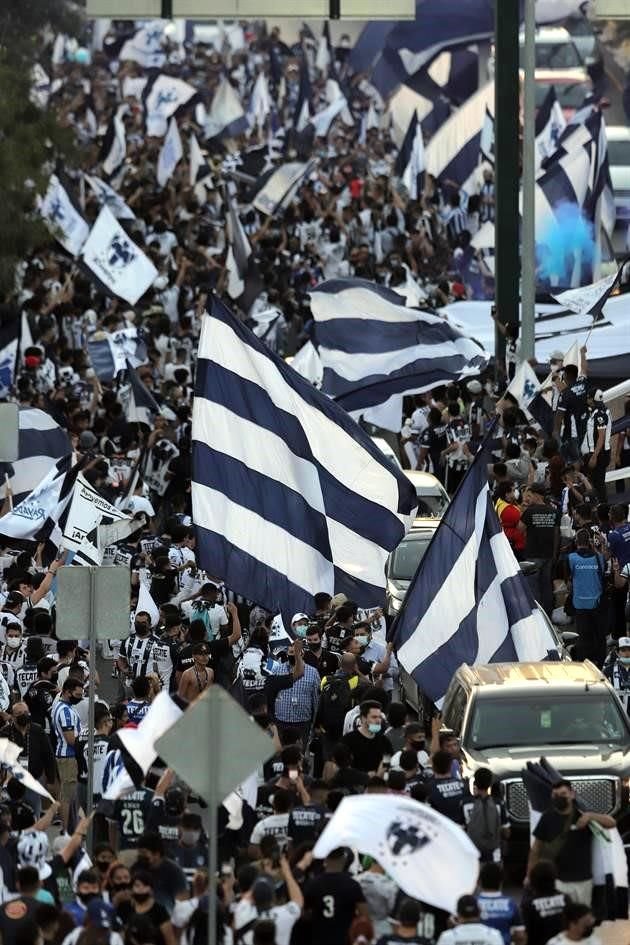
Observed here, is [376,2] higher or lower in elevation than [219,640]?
higher

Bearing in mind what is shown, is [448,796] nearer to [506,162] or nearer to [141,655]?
[141,655]

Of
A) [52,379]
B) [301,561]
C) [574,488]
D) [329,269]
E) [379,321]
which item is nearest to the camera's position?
[301,561]

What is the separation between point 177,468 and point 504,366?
15.5ft

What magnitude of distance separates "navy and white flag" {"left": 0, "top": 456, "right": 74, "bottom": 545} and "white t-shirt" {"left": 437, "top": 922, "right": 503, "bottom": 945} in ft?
33.4

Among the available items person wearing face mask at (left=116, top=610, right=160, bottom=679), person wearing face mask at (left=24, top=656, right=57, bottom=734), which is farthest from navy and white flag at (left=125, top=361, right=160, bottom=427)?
person wearing face mask at (left=24, top=656, right=57, bottom=734)

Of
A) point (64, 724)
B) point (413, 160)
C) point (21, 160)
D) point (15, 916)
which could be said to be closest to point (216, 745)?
point (15, 916)

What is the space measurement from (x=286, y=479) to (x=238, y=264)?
1823 centimetres

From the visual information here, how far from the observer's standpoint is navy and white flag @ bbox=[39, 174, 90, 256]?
36.3 m

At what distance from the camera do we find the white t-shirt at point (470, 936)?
40.7 feet

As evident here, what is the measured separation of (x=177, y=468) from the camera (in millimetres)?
27453

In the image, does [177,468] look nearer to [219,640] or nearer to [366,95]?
[219,640]

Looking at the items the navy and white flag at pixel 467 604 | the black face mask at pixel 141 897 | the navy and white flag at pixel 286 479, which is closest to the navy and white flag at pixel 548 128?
the navy and white flag at pixel 286 479

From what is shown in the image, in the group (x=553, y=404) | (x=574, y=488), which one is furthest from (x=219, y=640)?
(x=553, y=404)

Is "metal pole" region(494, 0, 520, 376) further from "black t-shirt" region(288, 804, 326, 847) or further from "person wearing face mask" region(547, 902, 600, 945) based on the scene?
"person wearing face mask" region(547, 902, 600, 945)
